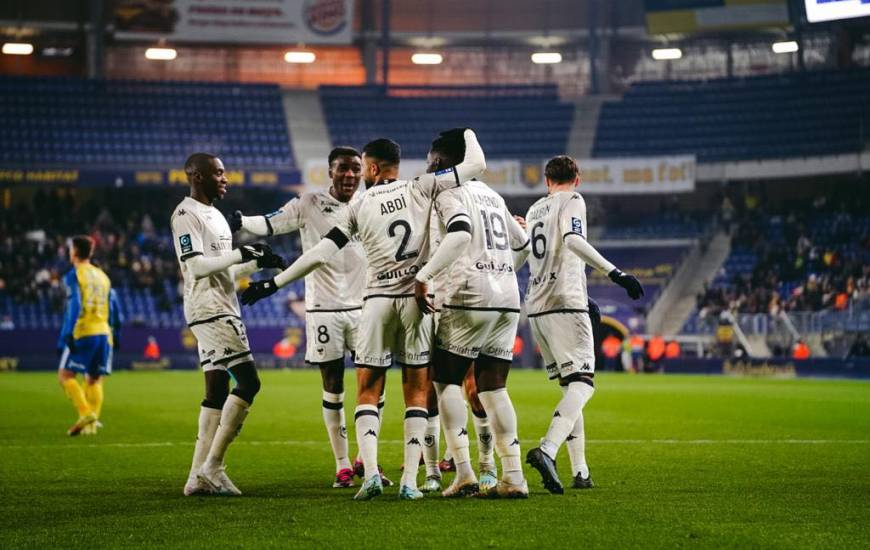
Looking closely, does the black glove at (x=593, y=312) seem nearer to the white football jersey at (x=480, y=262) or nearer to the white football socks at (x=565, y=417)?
the white football socks at (x=565, y=417)

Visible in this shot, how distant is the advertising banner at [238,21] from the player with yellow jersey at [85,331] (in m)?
38.0

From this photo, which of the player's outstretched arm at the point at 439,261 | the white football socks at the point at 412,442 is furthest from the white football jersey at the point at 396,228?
the white football socks at the point at 412,442

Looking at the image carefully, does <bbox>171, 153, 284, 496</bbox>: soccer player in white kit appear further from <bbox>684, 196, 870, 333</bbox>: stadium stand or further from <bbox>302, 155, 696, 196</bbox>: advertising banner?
<bbox>302, 155, 696, 196</bbox>: advertising banner

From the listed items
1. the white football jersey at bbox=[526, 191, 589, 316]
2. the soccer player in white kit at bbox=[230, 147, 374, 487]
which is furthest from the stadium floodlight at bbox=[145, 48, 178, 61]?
the white football jersey at bbox=[526, 191, 589, 316]

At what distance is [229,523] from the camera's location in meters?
7.61

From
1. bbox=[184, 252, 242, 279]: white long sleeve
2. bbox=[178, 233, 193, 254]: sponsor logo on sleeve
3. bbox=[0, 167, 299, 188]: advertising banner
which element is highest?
bbox=[0, 167, 299, 188]: advertising banner

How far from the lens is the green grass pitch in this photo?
7016mm

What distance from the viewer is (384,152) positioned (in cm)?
914

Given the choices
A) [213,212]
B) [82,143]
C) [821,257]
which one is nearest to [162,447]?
[213,212]

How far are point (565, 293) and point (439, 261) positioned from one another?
5.53 ft

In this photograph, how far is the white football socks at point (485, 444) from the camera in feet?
29.8

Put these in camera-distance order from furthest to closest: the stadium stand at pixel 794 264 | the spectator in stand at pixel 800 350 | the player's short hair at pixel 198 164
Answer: the stadium stand at pixel 794 264 < the spectator in stand at pixel 800 350 < the player's short hair at pixel 198 164

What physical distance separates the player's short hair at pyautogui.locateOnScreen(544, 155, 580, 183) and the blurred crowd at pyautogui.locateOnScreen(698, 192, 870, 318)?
29.8 metres

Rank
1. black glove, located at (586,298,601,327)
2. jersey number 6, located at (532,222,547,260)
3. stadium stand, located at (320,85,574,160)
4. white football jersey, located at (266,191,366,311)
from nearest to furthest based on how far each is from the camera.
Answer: jersey number 6, located at (532,222,547,260) < white football jersey, located at (266,191,366,311) < black glove, located at (586,298,601,327) < stadium stand, located at (320,85,574,160)
